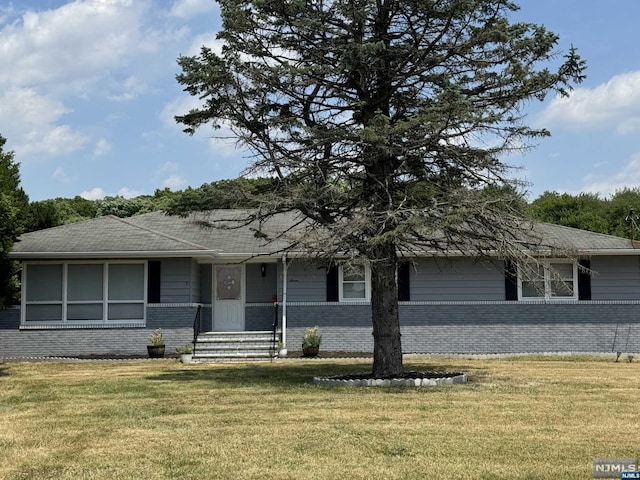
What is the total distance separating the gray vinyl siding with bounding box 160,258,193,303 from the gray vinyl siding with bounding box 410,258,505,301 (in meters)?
6.13

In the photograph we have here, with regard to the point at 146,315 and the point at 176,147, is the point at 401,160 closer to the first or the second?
the point at 176,147

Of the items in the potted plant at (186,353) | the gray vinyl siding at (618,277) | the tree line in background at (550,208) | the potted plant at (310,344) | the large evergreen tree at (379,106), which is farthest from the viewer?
the tree line in background at (550,208)

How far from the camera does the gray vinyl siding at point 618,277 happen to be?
2055 centimetres

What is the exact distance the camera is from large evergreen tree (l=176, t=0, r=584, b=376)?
41.3ft

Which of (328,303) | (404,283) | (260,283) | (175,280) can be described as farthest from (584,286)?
(175,280)

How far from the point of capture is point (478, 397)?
11.3 metres

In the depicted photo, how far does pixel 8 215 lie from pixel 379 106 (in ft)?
26.5

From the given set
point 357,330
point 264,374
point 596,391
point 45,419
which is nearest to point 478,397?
point 596,391

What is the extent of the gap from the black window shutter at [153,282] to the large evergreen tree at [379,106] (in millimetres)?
7116

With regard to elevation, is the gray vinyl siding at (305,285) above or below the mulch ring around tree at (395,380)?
above

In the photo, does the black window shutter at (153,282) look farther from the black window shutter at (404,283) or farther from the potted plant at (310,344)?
the black window shutter at (404,283)

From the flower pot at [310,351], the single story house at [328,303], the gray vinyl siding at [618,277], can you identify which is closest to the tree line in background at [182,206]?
the gray vinyl siding at [618,277]

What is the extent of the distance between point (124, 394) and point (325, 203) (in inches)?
182

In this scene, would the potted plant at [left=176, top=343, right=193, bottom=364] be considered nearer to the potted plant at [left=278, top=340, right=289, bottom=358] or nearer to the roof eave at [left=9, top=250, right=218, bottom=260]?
the potted plant at [left=278, top=340, right=289, bottom=358]
